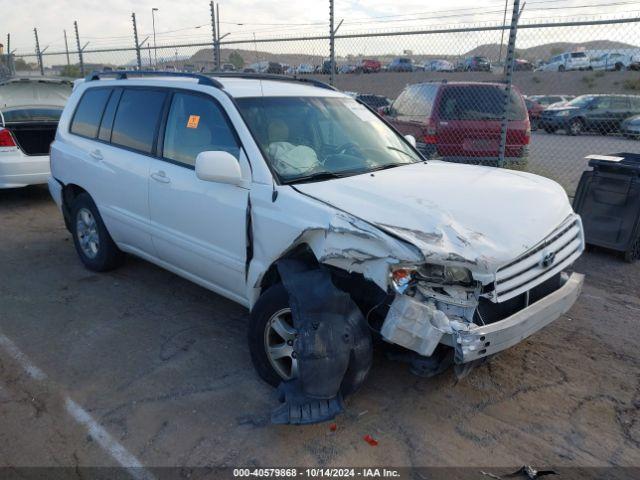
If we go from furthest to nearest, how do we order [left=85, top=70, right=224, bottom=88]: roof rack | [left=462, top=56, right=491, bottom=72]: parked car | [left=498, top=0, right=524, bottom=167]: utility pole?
[left=462, top=56, right=491, bottom=72]: parked car
[left=498, top=0, right=524, bottom=167]: utility pole
[left=85, top=70, right=224, bottom=88]: roof rack

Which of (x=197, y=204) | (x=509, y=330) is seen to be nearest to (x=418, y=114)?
(x=197, y=204)

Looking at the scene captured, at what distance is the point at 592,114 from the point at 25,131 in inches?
721

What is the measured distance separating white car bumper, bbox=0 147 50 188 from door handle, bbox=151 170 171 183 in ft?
14.5

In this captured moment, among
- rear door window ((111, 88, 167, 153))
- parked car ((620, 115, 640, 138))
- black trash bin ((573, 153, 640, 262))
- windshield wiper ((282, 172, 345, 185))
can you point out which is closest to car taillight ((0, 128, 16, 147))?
rear door window ((111, 88, 167, 153))

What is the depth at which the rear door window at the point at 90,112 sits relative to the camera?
5.06 m

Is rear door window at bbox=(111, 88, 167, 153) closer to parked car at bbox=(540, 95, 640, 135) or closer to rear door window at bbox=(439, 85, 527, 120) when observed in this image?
rear door window at bbox=(439, 85, 527, 120)

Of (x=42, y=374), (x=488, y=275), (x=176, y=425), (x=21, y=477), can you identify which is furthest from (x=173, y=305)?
(x=488, y=275)

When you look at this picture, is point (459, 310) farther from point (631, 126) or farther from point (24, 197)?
point (631, 126)

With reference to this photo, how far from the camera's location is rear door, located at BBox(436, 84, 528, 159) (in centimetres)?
819

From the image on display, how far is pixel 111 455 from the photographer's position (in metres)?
2.81

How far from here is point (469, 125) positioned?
27.1 feet

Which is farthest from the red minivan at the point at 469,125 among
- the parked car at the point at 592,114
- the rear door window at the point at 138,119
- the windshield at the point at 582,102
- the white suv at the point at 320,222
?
the windshield at the point at 582,102

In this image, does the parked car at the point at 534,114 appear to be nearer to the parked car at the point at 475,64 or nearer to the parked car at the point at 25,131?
the parked car at the point at 475,64

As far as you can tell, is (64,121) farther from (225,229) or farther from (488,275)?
(488,275)
